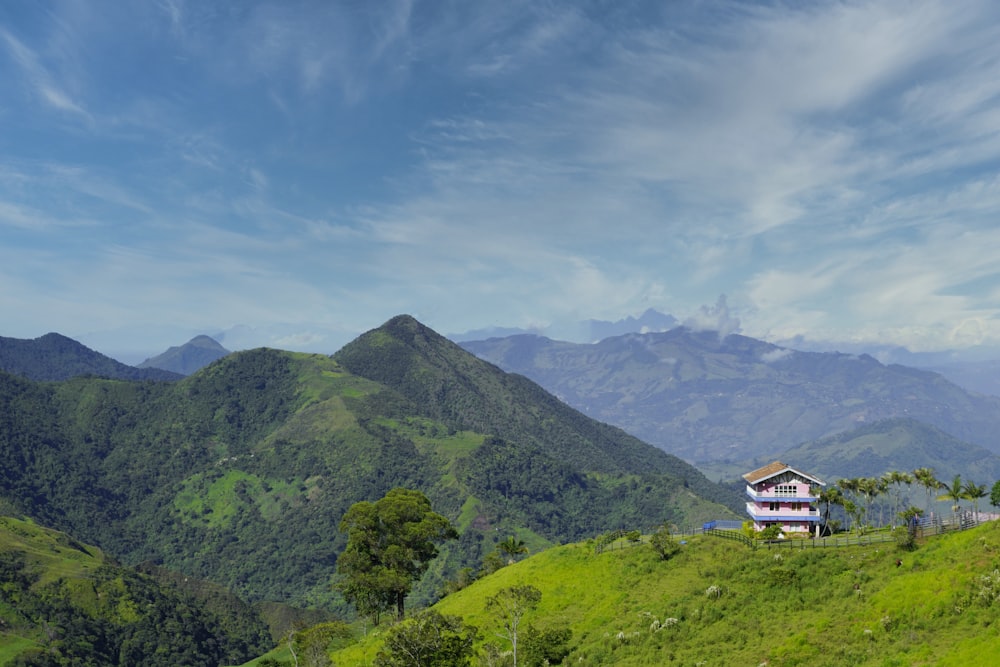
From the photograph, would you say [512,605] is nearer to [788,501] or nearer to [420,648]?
[420,648]

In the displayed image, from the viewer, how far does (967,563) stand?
4859cm

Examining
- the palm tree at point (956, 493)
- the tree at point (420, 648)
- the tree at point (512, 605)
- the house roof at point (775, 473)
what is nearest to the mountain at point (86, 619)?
the tree at point (512, 605)

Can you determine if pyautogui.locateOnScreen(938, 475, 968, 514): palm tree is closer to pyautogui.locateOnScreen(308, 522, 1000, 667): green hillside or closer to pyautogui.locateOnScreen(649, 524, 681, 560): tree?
pyautogui.locateOnScreen(308, 522, 1000, 667): green hillside

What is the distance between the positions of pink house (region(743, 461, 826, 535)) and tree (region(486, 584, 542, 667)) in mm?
36893

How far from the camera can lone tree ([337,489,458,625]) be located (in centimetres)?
8712

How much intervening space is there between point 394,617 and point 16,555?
155 m

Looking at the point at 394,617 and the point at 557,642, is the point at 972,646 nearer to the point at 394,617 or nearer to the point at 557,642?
the point at 557,642

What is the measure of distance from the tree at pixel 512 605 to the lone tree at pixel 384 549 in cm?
1742

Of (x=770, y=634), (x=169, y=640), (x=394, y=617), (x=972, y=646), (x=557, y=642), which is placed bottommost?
(x=169, y=640)

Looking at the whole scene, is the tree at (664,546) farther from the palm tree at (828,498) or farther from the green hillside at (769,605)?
the palm tree at (828,498)

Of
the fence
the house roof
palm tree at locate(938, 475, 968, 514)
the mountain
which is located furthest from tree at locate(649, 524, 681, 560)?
the mountain

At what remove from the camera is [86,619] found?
172m

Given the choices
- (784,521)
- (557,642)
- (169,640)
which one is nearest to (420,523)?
(557,642)

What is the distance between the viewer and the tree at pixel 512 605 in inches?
2475
